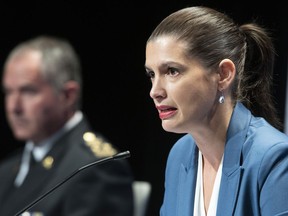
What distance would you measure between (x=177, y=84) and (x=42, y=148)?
141cm

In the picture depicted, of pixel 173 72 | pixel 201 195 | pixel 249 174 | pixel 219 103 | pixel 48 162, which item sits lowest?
pixel 48 162

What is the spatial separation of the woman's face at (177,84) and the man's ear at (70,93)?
1.38 meters

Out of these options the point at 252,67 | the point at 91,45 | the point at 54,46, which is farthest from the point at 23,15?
the point at 252,67

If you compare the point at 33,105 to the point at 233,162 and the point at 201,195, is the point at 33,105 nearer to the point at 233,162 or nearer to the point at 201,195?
the point at 201,195

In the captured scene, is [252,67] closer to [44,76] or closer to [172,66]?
[172,66]

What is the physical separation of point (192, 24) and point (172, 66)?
0.12 m

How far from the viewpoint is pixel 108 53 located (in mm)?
3664

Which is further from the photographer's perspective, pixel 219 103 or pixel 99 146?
pixel 99 146

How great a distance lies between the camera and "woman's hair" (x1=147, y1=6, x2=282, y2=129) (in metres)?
1.78

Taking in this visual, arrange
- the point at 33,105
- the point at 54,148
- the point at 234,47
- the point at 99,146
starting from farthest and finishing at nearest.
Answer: the point at 33,105
the point at 54,148
the point at 99,146
the point at 234,47

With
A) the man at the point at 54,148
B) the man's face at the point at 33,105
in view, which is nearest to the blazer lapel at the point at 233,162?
the man at the point at 54,148

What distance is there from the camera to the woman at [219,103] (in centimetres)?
172

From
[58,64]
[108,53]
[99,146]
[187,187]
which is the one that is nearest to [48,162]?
[99,146]

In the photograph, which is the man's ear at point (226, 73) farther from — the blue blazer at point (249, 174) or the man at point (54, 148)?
the man at point (54, 148)
